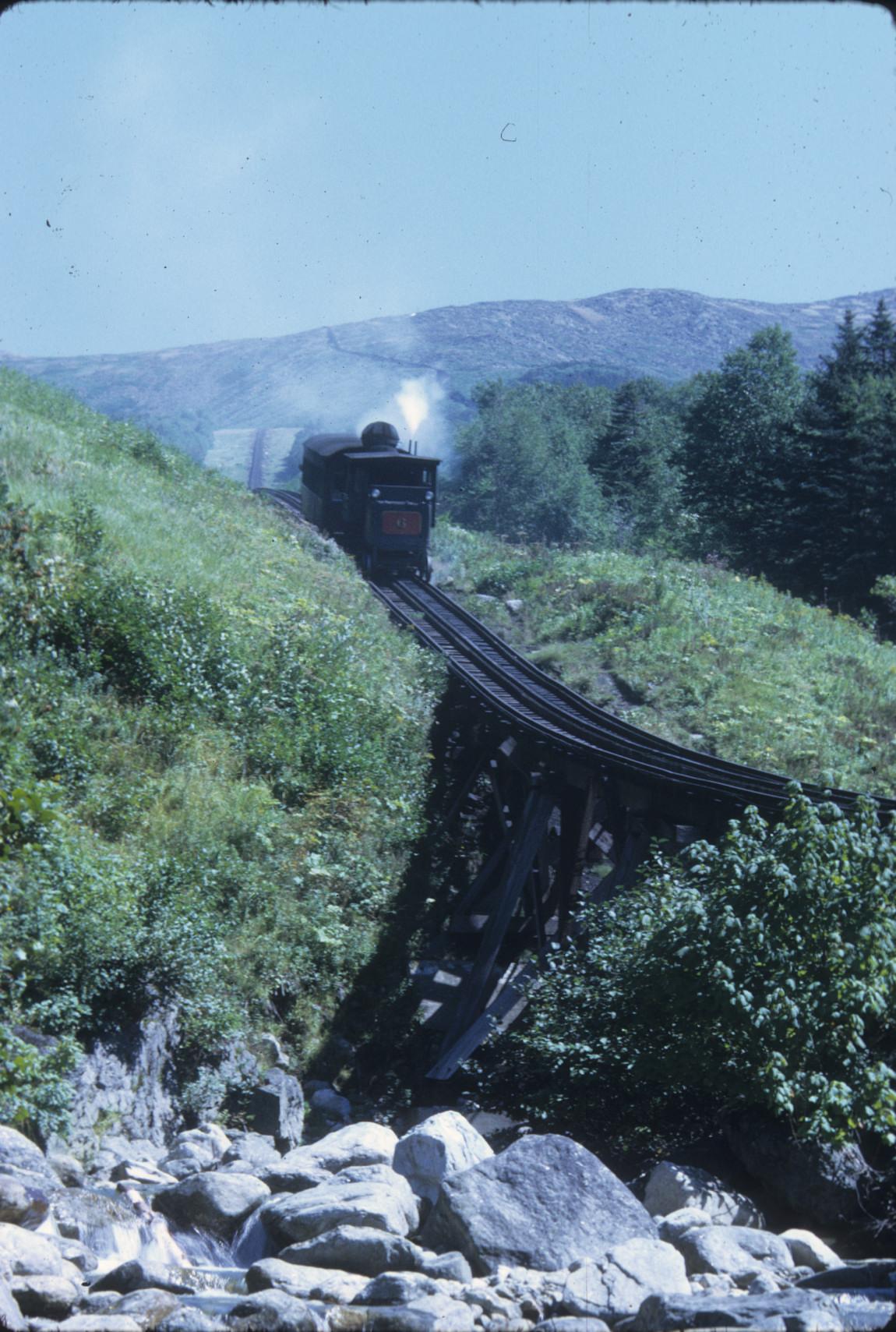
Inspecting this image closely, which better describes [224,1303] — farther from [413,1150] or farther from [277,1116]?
[277,1116]

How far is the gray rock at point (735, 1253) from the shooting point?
5.86 meters

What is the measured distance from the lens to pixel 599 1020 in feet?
30.9

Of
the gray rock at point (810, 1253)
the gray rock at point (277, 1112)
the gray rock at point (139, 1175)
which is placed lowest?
the gray rock at point (277, 1112)

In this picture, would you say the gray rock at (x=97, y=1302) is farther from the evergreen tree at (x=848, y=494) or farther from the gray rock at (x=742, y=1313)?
the evergreen tree at (x=848, y=494)

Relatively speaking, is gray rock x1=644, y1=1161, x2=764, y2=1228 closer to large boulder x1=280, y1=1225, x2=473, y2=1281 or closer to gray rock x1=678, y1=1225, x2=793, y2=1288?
gray rock x1=678, y1=1225, x2=793, y2=1288

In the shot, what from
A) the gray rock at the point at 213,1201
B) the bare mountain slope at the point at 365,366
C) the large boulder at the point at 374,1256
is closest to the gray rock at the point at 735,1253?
the large boulder at the point at 374,1256

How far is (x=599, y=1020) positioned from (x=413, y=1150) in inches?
98.2

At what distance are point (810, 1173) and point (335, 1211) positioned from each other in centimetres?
295

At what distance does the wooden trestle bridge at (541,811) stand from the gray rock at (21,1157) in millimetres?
4719

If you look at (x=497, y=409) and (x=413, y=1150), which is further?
(x=497, y=409)

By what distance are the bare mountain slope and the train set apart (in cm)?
3958

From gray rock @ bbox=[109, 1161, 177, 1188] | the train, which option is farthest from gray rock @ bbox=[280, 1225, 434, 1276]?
the train

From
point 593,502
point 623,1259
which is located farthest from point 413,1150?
point 593,502

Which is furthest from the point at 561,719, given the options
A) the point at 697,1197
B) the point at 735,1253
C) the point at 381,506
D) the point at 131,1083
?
the point at 381,506
